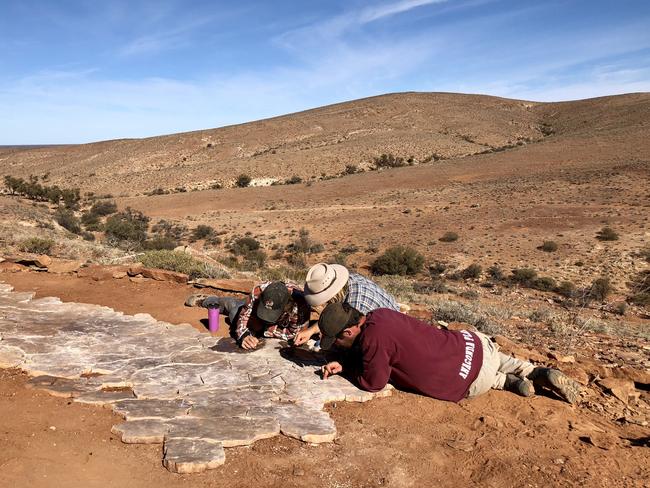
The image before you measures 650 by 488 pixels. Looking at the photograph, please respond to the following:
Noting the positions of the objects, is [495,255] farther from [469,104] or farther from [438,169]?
[469,104]

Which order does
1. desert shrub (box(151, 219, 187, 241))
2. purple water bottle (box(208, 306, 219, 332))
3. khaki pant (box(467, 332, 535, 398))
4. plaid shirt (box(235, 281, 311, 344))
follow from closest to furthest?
khaki pant (box(467, 332, 535, 398)), plaid shirt (box(235, 281, 311, 344)), purple water bottle (box(208, 306, 219, 332)), desert shrub (box(151, 219, 187, 241))

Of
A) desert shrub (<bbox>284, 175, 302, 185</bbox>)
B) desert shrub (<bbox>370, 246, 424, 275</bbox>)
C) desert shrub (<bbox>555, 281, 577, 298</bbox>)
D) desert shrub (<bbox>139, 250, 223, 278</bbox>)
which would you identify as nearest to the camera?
desert shrub (<bbox>139, 250, 223, 278</bbox>)

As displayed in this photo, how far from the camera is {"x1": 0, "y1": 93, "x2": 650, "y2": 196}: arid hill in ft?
165

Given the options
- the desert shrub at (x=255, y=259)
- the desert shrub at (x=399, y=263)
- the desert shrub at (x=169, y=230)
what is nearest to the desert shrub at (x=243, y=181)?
the desert shrub at (x=169, y=230)

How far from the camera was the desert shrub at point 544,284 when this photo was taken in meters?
15.1

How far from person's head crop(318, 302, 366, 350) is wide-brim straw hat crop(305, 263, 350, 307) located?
18.0 inches

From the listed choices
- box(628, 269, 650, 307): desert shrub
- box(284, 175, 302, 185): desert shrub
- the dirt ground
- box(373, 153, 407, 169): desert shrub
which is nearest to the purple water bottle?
the dirt ground

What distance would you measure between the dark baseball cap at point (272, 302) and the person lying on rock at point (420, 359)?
812 millimetres

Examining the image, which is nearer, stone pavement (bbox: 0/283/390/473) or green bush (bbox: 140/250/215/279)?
stone pavement (bbox: 0/283/390/473)

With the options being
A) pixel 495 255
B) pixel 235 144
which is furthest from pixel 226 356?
pixel 235 144

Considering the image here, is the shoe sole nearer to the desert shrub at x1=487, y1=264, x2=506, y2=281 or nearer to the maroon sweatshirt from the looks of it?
the maroon sweatshirt

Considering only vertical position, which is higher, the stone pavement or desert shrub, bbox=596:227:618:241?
the stone pavement

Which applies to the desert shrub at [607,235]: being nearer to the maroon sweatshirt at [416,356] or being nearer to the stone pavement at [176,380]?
the maroon sweatshirt at [416,356]

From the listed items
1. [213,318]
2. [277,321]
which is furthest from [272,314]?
[213,318]
